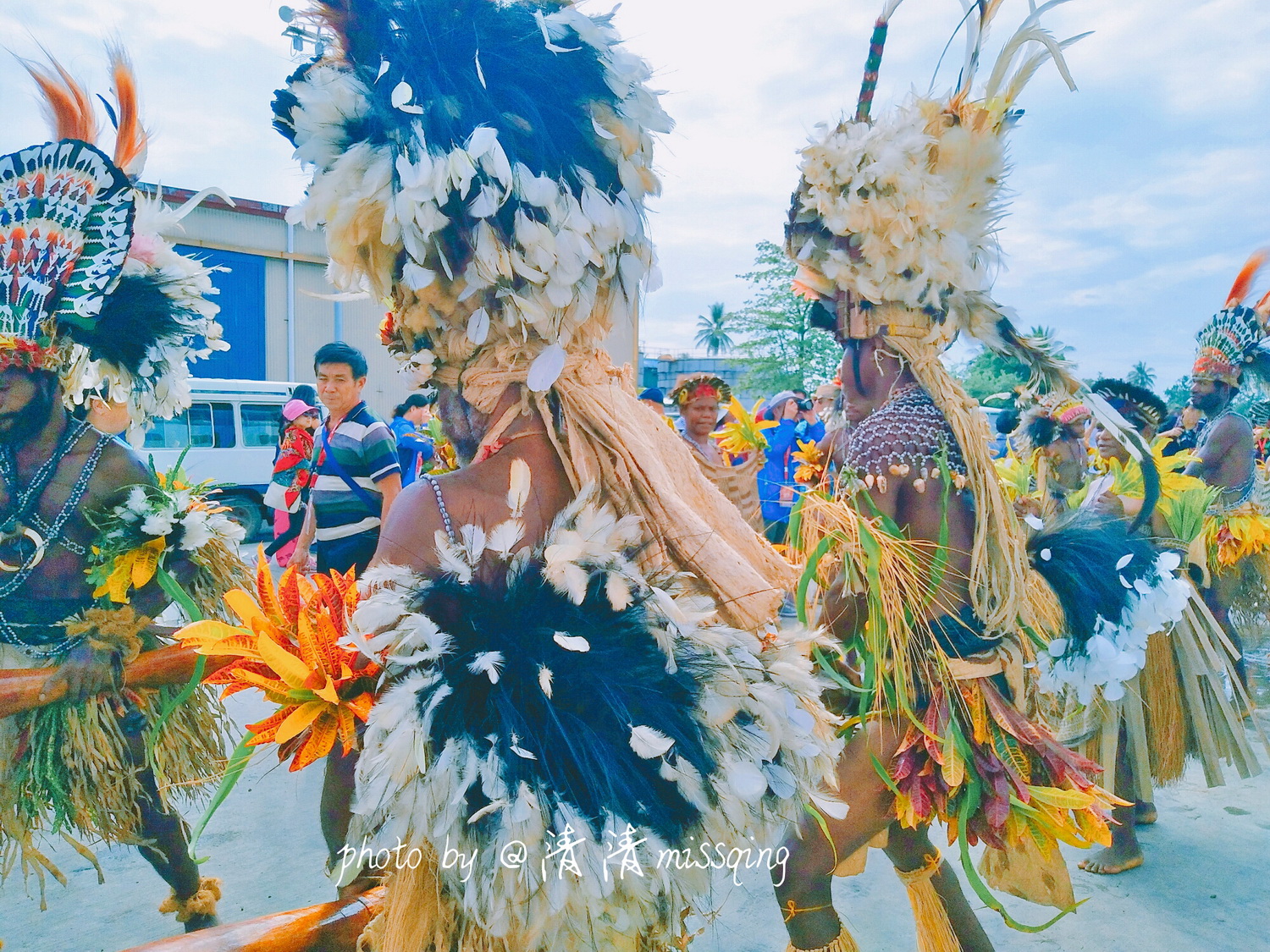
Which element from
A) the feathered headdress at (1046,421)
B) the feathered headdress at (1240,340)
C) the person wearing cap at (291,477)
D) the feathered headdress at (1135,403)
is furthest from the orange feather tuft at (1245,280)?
the person wearing cap at (291,477)

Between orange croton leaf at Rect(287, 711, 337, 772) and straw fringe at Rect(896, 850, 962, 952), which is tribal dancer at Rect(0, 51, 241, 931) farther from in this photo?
straw fringe at Rect(896, 850, 962, 952)

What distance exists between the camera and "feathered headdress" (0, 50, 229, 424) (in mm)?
2529

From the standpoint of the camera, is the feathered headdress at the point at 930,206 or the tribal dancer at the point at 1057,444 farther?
the tribal dancer at the point at 1057,444

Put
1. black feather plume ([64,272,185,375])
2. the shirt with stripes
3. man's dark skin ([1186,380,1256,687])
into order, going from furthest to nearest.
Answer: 1. man's dark skin ([1186,380,1256,687])
2. the shirt with stripes
3. black feather plume ([64,272,185,375])

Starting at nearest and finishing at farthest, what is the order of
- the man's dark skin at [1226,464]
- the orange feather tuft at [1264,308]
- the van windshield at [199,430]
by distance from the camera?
1. the man's dark skin at [1226,464]
2. the orange feather tuft at [1264,308]
3. the van windshield at [199,430]

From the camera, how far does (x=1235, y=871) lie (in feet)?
10.6

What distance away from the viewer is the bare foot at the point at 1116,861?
3.23m

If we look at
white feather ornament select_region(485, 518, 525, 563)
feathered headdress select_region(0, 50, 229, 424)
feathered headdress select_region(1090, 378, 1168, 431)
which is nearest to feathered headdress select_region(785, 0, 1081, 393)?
white feather ornament select_region(485, 518, 525, 563)

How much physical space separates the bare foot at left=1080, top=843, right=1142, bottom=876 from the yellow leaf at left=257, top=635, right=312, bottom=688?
3.35 metres

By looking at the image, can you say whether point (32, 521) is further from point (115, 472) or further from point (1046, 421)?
point (1046, 421)

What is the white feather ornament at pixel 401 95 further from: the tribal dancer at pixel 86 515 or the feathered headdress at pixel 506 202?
the tribal dancer at pixel 86 515

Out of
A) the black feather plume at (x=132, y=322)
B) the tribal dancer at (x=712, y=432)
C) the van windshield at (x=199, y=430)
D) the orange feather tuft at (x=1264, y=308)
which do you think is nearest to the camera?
the black feather plume at (x=132, y=322)

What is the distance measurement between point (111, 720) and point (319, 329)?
1588 cm

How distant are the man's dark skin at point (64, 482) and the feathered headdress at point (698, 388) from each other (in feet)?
11.6
